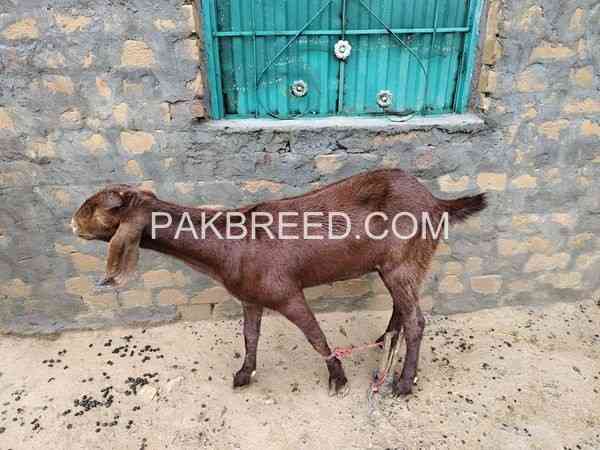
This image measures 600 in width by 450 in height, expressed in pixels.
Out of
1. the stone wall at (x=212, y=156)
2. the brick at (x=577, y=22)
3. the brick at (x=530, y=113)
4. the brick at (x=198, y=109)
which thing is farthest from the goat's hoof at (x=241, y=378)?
the brick at (x=577, y=22)

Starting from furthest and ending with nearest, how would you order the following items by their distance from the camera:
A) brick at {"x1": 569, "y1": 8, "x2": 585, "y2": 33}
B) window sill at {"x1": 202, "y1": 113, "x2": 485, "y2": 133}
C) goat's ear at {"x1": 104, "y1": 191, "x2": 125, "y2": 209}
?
window sill at {"x1": 202, "y1": 113, "x2": 485, "y2": 133} → brick at {"x1": 569, "y1": 8, "x2": 585, "y2": 33} → goat's ear at {"x1": 104, "y1": 191, "x2": 125, "y2": 209}

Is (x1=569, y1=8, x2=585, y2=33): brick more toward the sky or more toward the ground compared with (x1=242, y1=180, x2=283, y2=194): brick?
more toward the sky

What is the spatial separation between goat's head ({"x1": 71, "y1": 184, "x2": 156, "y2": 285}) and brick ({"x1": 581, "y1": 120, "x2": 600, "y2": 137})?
2739mm

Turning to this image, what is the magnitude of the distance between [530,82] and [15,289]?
3.72m

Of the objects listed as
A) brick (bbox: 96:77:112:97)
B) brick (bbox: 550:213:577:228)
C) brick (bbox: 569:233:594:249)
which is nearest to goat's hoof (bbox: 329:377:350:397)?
brick (bbox: 550:213:577:228)

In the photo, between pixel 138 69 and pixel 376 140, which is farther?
pixel 376 140

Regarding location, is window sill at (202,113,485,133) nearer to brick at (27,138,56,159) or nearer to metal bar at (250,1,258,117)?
metal bar at (250,1,258,117)

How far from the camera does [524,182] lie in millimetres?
3084

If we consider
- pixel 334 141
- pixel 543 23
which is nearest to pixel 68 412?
pixel 334 141

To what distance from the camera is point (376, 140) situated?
292cm

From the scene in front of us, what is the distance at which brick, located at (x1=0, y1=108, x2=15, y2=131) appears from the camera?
271 centimetres

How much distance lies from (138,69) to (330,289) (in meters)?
1.96

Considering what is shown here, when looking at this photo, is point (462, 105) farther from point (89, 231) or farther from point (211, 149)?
point (89, 231)

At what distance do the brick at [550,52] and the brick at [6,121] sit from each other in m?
3.15
